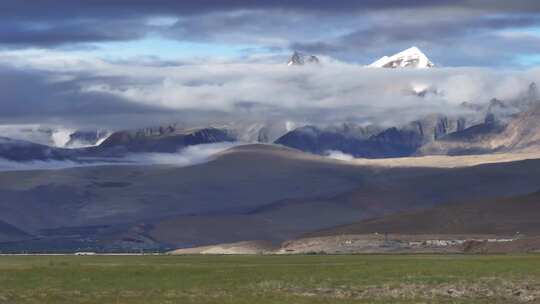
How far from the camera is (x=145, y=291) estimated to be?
11506cm

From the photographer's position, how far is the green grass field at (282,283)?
353 feet

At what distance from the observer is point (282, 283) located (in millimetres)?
123125

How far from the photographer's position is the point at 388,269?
140500 mm

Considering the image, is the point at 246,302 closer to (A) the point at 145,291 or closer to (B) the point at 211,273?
(A) the point at 145,291

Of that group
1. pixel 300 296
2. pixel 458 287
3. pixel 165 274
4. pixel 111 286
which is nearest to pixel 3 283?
pixel 111 286

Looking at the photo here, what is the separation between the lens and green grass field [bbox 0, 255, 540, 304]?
107688 millimetres

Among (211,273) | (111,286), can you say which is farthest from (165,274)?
(111,286)

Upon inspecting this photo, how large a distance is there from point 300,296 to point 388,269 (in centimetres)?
3131

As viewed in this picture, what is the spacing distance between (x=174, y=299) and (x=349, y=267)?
44.1 metres

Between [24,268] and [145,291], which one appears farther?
[24,268]

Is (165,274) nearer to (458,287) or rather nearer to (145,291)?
(145,291)

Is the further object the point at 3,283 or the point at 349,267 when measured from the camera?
the point at 349,267

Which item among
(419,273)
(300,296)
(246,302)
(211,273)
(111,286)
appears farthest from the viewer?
(211,273)

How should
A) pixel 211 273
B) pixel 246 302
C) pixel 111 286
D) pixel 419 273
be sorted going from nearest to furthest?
pixel 246 302, pixel 111 286, pixel 419 273, pixel 211 273
